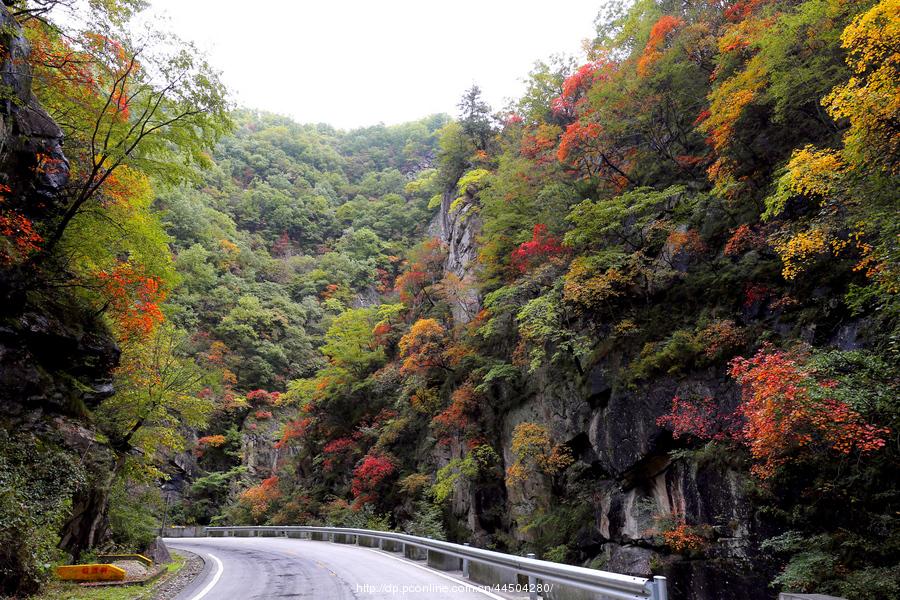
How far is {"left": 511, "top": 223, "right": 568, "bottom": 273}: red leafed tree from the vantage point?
59.9ft

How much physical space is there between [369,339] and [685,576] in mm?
22268

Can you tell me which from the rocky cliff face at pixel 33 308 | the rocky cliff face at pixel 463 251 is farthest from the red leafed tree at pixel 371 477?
the rocky cliff face at pixel 33 308

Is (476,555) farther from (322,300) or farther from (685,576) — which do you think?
(322,300)

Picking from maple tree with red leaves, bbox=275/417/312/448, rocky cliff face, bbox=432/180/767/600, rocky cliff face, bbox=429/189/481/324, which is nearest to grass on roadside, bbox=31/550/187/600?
rocky cliff face, bbox=432/180/767/600

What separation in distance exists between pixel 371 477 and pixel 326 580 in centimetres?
1415

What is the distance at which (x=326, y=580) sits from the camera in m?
9.48

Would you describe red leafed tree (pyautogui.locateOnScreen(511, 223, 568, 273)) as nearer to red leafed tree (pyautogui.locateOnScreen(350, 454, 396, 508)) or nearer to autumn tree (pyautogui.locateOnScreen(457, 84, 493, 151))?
red leafed tree (pyautogui.locateOnScreen(350, 454, 396, 508))

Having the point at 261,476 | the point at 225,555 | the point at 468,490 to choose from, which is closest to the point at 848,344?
the point at 468,490

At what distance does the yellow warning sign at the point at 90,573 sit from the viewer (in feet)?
27.9

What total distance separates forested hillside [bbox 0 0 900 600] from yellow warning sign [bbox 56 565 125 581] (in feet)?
3.15

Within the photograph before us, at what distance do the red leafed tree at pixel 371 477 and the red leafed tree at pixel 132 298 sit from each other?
12.1m

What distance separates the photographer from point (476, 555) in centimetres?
857

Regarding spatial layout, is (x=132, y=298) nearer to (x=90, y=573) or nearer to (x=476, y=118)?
(x=90, y=573)

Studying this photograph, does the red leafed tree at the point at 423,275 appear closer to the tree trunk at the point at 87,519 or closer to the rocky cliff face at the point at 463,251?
the rocky cliff face at the point at 463,251
